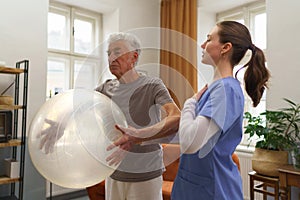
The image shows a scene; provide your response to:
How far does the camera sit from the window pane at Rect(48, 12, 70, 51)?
10.7 ft

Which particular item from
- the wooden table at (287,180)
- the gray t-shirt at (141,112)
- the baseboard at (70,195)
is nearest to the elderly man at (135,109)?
the gray t-shirt at (141,112)

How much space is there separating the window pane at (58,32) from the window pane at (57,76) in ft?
0.64

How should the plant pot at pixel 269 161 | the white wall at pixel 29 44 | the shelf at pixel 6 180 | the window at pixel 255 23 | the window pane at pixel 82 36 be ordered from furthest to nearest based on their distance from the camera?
the window pane at pixel 82 36 < the window at pixel 255 23 < the white wall at pixel 29 44 < the shelf at pixel 6 180 < the plant pot at pixel 269 161

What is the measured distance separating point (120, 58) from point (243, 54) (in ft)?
1.74

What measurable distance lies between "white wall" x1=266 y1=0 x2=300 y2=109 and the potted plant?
167 millimetres

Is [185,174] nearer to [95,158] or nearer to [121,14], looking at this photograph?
[95,158]

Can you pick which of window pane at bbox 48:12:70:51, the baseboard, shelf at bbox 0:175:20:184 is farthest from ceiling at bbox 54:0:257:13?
the baseboard

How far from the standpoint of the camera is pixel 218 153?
2.85ft

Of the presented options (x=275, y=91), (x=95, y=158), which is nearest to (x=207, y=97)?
(x=95, y=158)

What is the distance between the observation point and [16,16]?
2.62m

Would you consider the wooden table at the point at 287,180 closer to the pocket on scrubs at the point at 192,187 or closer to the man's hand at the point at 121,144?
the pocket on scrubs at the point at 192,187

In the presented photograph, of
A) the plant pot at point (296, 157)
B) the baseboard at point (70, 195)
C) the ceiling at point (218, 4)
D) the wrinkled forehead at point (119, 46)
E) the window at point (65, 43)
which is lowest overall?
the baseboard at point (70, 195)

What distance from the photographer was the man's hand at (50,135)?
87 centimetres

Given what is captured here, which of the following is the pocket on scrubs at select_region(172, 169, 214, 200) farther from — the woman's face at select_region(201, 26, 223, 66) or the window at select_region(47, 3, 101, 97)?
the window at select_region(47, 3, 101, 97)
